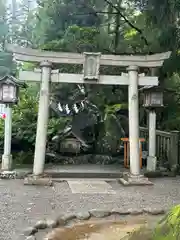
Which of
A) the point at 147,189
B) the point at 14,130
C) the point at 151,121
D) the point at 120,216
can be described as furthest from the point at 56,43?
the point at 120,216

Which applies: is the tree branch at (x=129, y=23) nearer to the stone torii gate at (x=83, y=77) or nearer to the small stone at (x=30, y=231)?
the stone torii gate at (x=83, y=77)

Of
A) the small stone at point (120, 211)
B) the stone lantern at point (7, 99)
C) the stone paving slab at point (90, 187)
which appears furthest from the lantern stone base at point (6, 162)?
the small stone at point (120, 211)

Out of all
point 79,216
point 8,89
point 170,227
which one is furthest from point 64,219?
point 8,89

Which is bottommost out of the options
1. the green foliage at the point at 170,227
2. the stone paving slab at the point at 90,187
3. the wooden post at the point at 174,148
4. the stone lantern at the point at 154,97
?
the stone paving slab at the point at 90,187

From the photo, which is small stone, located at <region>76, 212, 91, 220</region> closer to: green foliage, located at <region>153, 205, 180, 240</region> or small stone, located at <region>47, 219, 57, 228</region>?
small stone, located at <region>47, 219, 57, 228</region>

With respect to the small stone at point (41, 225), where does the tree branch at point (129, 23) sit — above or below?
above

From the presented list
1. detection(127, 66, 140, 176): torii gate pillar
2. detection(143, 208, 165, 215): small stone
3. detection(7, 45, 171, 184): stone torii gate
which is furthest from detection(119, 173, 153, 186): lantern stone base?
detection(143, 208, 165, 215): small stone

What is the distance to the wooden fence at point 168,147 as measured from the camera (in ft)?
30.6

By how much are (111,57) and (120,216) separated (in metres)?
4.34

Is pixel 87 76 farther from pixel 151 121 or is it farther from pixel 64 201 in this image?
pixel 64 201

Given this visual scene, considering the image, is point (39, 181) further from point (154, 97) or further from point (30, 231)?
point (154, 97)

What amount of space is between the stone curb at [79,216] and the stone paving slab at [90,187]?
5.55 feet

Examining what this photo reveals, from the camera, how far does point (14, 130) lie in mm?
10695

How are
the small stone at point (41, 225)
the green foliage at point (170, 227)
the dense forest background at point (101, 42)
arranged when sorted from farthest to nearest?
1. the dense forest background at point (101, 42)
2. the small stone at point (41, 225)
3. the green foliage at point (170, 227)
